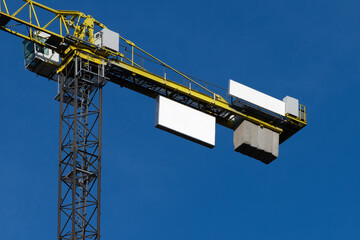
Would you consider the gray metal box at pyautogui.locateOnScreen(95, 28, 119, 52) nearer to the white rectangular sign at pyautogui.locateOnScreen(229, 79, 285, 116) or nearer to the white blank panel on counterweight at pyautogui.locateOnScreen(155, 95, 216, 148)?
the white blank panel on counterweight at pyautogui.locateOnScreen(155, 95, 216, 148)

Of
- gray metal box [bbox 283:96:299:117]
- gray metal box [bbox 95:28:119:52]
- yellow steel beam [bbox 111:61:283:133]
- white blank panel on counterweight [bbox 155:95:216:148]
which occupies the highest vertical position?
gray metal box [bbox 283:96:299:117]

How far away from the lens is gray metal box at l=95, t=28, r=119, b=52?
327 feet

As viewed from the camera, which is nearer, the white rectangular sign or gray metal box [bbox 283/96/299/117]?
the white rectangular sign

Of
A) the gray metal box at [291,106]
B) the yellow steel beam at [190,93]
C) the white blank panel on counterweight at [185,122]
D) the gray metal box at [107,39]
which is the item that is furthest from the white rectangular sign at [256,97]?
the gray metal box at [107,39]

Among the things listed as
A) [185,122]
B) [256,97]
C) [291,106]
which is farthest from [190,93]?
[291,106]

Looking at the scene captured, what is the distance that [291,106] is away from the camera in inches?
4380

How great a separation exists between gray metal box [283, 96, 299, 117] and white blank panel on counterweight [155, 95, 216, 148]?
8752mm

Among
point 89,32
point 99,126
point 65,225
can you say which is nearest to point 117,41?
point 89,32

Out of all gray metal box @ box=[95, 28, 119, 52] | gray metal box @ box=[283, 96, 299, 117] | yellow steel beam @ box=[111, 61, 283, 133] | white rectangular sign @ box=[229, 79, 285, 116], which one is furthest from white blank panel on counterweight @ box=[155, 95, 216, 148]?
gray metal box @ box=[283, 96, 299, 117]

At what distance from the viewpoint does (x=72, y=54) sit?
98.0 metres

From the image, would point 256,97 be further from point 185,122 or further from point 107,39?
point 107,39

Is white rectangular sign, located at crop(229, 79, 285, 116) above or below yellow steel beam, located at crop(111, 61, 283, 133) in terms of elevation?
above

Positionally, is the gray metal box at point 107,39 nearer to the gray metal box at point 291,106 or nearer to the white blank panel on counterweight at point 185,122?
the white blank panel on counterweight at point 185,122

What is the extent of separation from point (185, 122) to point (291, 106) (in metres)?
13.0
